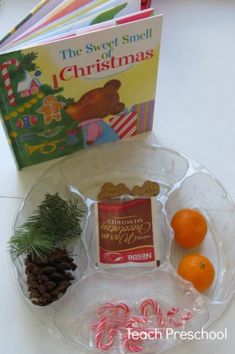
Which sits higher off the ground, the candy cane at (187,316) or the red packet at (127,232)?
the red packet at (127,232)

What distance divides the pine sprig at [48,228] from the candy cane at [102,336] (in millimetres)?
137

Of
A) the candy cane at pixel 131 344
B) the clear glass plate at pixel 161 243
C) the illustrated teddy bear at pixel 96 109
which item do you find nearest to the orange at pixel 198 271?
the clear glass plate at pixel 161 243

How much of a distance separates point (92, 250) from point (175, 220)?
0.15 meters

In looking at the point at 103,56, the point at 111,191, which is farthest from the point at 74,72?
the point at 111,191

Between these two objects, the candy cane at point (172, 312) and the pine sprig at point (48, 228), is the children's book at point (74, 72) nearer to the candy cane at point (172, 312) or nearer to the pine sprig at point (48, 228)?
the pine sprig at point (48, 228)

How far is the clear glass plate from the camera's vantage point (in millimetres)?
727

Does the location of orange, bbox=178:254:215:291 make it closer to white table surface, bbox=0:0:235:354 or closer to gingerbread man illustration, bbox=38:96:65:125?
white table surface, bbox=0:0:235:354

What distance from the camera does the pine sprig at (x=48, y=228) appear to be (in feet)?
2.36

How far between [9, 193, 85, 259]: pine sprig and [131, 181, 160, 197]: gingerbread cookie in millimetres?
104

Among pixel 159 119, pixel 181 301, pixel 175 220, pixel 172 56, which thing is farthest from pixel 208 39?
pixel 181 301

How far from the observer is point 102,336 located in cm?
71

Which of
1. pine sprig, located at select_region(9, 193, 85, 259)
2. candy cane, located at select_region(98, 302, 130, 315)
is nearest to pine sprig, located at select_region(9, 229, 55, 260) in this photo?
pine sprig, located at select_region(9, 193, 85, 259)

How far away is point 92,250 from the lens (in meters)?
0.79

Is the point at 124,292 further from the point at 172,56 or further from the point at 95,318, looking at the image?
the point at 172,56
